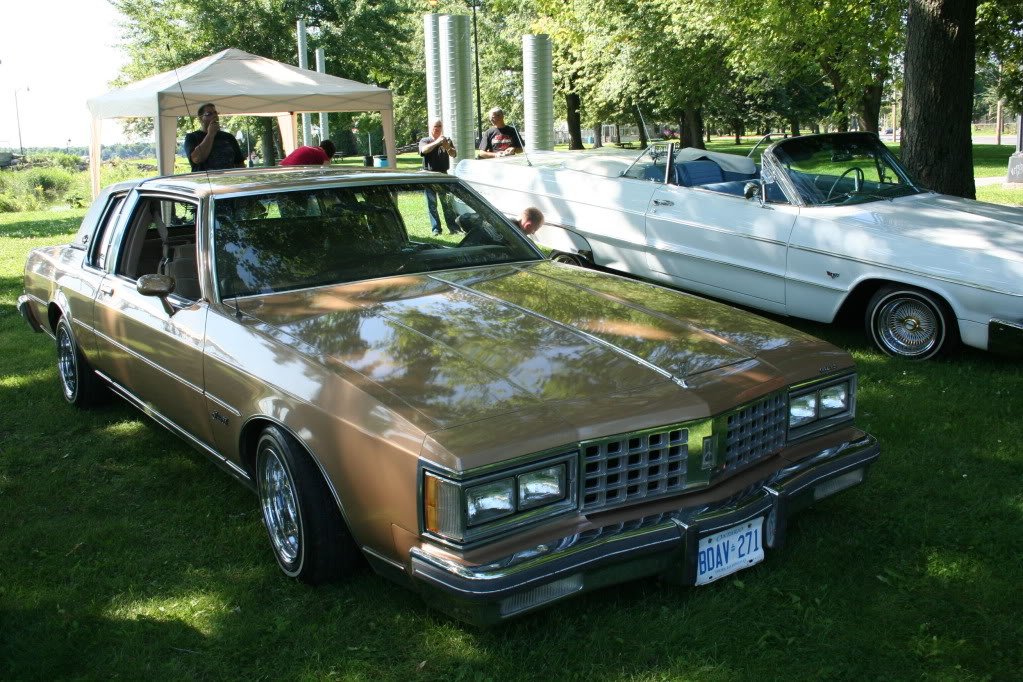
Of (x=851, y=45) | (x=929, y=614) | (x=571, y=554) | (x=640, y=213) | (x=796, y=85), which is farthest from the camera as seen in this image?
(x=796, y=85)

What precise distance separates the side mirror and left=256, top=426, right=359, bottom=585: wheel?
0.98 m

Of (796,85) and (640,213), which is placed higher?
(796,85)

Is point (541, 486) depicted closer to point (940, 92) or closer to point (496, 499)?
point (496, 499)

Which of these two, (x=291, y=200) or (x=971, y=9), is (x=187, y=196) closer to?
(x=291, y=200)

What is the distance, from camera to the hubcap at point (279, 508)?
354cm

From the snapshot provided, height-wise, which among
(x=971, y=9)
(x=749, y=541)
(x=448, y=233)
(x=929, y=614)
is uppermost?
Result: (x=971, y=9)

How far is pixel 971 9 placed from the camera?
28.2 ft

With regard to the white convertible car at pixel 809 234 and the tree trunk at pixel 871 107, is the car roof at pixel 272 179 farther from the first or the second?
the tree trunk at pixel 871 107

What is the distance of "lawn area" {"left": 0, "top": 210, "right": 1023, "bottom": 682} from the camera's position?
3.08 m

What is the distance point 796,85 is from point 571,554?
46.0m

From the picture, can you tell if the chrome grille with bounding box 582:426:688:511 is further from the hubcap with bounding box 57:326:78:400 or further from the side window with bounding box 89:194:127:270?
the hubcap with bounding box 57:326:78:400

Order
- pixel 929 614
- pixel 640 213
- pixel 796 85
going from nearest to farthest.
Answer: pixel 929 614 < pixel 640 213 < pixel 796 85

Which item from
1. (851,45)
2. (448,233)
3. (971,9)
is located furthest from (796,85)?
(448,233)

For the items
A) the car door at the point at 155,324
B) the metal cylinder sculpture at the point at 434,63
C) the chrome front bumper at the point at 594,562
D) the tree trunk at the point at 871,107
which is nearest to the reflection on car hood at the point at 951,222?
the chrome front bumper at the point at 594,562
